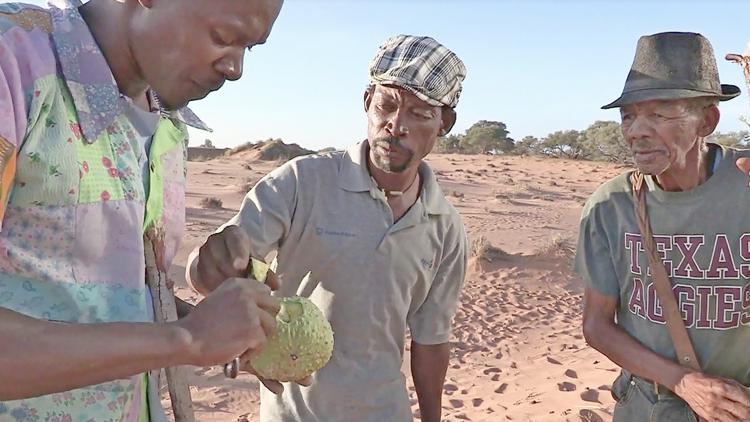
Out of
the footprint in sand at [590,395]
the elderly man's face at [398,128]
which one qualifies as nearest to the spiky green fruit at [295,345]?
the elderly man's face at [398,128]

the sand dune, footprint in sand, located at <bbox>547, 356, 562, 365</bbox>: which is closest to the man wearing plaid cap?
the sand dune

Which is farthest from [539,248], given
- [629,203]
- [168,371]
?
[168,371]

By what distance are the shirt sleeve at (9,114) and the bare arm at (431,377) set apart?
177 cm

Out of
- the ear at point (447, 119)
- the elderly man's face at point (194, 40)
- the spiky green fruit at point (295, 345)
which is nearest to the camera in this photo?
the elderly man's face at point (194, 40)

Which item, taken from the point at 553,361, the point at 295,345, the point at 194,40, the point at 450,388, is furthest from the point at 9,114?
the point at 553,361

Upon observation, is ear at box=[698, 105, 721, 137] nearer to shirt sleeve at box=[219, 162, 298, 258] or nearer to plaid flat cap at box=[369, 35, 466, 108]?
plaid flat cap at box=[369, 35, 466, 108]

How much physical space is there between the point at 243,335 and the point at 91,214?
37 centimetres

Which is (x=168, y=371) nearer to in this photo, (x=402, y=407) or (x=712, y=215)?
(x=402, y=407)

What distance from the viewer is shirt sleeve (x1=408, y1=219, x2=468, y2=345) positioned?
2459 millimetres

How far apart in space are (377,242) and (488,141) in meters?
33.0

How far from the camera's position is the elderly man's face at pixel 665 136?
2.39 meters

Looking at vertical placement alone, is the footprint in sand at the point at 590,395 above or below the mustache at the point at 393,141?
below

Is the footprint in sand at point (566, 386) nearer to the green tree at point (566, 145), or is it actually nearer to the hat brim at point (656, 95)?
the hat brim at point (656, 95)

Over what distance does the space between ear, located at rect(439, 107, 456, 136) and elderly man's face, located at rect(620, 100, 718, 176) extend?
689mm
